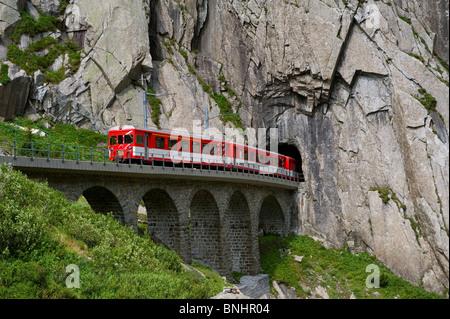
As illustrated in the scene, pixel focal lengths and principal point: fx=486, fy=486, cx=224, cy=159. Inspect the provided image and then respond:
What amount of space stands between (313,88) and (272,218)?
1239cm

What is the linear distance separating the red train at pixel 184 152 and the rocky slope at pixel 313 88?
6030mm

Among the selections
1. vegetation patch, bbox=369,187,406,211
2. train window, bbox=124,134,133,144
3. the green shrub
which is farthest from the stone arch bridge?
the green shrub

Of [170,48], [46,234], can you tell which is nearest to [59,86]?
[170,48]

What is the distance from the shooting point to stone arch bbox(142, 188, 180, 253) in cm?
2786

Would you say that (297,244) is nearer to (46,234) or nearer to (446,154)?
(446,154)

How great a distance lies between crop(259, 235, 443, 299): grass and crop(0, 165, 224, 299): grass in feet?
61.6

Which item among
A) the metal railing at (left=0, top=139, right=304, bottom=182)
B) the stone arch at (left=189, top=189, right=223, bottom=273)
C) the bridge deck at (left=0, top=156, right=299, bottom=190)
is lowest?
the stone arch at (left=189, top=189, right=223, bottom=273)

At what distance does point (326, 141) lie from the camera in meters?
43.7

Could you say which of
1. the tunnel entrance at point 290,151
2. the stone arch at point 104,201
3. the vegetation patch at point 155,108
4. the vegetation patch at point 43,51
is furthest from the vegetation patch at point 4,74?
the tunnel entrance at point 290,151

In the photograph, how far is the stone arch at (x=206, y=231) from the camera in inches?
1257

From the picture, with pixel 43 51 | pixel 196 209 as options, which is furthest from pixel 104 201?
pixel 43 51

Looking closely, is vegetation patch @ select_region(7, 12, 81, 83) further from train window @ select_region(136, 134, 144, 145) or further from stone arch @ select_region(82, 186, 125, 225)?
stone arch @ select_region(82, 186, 125, 225)

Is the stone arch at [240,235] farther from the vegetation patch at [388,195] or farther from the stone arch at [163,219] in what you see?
the vegetation patch at [388,195]

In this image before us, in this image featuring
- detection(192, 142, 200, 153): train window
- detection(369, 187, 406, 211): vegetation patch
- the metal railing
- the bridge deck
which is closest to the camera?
the bridge deck
